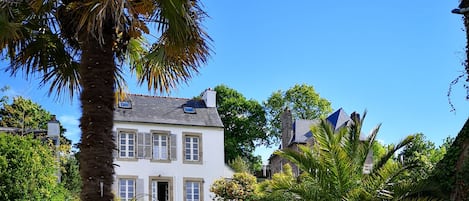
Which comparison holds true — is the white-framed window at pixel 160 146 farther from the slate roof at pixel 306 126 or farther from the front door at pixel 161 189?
the slate roof at pixel 306 126

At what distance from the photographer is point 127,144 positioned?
34.3 meters

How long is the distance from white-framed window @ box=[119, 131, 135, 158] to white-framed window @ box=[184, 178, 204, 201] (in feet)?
11.0

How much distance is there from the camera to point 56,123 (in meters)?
26.4

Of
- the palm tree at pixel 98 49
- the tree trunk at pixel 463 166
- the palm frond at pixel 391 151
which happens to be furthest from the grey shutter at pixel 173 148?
the palm tree at pixel 98 49

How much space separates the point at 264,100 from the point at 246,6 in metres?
37.2

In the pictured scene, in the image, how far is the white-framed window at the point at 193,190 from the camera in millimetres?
34969

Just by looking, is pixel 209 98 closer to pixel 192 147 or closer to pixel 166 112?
pixel 166 112

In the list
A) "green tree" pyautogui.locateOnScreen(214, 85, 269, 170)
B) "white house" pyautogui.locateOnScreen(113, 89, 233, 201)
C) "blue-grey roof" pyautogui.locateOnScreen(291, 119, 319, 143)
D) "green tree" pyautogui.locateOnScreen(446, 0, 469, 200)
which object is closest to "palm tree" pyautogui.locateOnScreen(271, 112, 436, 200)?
"green tree" pyautogui.locateOnScreen(446, 0, 469, 200)

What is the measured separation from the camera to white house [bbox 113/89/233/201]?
3416 cm

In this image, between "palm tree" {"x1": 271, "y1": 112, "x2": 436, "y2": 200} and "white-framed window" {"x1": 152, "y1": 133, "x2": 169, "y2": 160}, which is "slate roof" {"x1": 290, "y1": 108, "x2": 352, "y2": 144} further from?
"palm tree" {"x1": 271, "y1": 112, "x2": 436, "y2": 200}

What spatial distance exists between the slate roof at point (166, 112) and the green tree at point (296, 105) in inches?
587

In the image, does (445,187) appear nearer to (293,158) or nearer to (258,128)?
(293,158)

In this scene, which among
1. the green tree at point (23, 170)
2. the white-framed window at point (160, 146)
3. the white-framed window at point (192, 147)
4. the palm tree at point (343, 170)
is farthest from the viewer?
the white-framed window at point (192, 147)

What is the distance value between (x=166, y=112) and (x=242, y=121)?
49.7 feet
